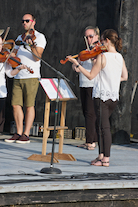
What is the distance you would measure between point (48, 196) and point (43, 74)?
3.85 m

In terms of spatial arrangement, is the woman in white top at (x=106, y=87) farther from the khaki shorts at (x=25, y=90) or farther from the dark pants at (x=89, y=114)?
the khaki shorts at (x=25, y=90)

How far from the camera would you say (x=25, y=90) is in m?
5.26

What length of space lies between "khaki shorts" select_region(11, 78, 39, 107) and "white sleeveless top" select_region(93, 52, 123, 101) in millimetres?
1688

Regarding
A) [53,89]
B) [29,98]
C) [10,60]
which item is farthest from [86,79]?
[10,60]

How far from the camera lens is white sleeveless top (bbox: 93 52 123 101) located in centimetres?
372

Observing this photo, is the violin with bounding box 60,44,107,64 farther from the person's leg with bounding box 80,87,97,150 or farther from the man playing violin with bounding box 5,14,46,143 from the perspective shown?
the man playing violin with bounding box 5,14,46,143

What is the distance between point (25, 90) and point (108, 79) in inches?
73.8

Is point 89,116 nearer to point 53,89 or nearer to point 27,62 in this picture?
point 53,89

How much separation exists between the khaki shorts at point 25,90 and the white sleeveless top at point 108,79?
5.54 ft

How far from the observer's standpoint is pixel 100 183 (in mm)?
2742

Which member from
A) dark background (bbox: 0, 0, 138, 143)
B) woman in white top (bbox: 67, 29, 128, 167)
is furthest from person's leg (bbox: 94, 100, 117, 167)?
dark background (bbox: 0, 0, 138, 143)

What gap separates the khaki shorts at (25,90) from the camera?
205 inches

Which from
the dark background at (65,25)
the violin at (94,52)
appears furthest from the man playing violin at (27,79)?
the violin at (94,52)

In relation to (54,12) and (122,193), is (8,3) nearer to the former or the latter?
(54,12)
